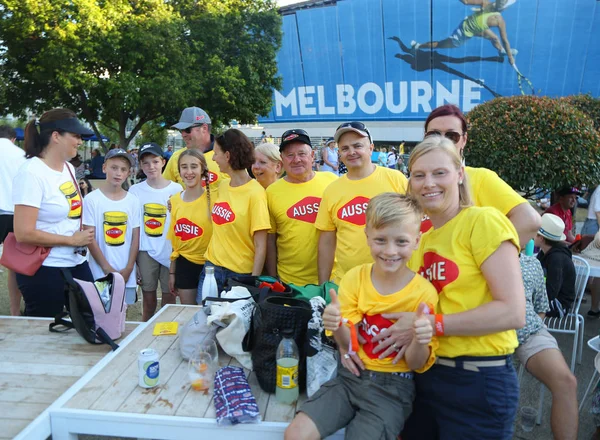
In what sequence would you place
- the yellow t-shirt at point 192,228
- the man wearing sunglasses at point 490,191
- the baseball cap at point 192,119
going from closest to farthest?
the man wearing sunglasses at point 490,191, the yellow t-shirt at point 192,228, the baseball cap at point 192,119

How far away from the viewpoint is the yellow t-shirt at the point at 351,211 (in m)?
2.81

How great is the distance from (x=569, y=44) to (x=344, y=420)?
3003cm

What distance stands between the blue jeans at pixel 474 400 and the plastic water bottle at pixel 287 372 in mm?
580

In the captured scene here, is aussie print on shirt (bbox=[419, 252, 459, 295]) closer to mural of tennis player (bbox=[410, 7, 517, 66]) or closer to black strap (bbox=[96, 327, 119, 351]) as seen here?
black strap (bbox=[96, 327, 119, 351])

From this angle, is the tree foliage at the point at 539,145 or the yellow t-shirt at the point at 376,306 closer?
the yellow t-shirt at the point at 376,306

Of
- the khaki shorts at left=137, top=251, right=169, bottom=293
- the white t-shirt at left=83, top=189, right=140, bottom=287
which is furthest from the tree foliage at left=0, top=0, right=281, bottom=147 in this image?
the khaki shorts at left=137, top=251, right=169, bottom=293

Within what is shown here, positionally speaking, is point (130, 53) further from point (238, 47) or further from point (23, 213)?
point (23, 213)

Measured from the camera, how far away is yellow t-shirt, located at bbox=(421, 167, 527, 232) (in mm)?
2459

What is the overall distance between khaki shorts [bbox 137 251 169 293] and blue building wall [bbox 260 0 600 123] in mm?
24861

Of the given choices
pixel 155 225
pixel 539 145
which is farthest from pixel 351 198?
pixel 539 145

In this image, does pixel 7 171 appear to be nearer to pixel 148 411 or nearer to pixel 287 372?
pixel 148 411

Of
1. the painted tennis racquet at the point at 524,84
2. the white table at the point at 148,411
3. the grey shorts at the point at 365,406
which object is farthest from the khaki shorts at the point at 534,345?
the painted tennis racquet at the point at 524,84

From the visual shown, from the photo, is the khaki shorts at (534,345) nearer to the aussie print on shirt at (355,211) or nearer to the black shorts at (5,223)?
the aussie print on shirt at (355,211)

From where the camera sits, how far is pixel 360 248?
2799 millimetres
